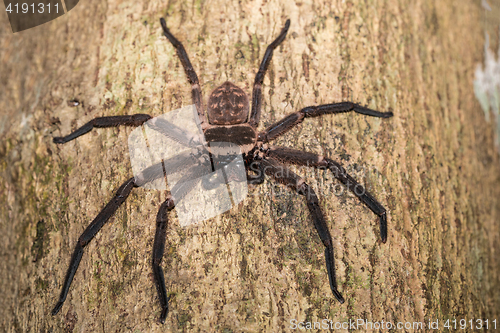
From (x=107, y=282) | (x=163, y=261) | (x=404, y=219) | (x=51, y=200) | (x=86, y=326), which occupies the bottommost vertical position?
(x=86, y=326)

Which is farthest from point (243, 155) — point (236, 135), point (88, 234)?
point (88, 234)

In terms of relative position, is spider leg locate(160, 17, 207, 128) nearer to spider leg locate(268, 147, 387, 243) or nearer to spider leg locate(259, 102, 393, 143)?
spider leg locate(259, 102, 393, 143)

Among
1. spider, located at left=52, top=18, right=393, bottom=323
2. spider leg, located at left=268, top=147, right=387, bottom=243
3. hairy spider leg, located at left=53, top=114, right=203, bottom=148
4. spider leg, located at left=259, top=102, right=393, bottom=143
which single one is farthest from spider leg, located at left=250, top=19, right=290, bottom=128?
hairy spider leg, located at left=53, top=114, right=203, bottom=148

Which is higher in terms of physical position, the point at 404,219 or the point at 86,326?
the point at 404,219

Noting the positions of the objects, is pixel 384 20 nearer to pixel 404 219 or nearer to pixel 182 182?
pixel 404 219

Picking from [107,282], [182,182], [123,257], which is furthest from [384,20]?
[107,282]
